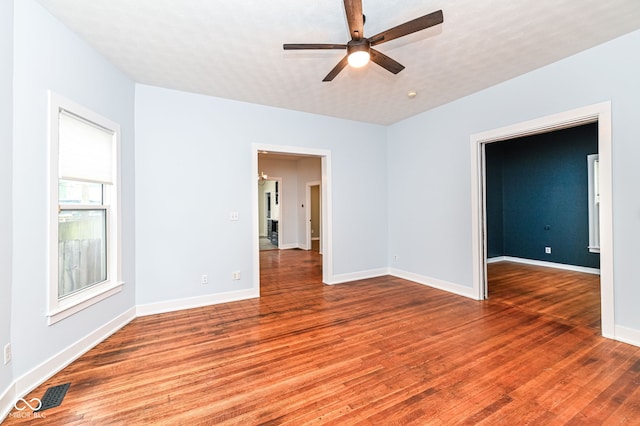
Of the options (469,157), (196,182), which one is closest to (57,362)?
(196,182)

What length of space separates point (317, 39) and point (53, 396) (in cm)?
356

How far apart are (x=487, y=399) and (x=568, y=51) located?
3446 millimetres

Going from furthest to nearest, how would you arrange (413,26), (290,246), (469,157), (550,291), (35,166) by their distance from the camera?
(290,246) → (550,291) → (469,157) → (35,166) → (413,26)

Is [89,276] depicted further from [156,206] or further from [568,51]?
[568,51]

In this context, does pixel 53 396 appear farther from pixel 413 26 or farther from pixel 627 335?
pixel 627 335

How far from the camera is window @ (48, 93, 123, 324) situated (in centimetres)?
222

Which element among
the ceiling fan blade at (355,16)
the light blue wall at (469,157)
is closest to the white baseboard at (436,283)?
the light blue wall at (469,157)

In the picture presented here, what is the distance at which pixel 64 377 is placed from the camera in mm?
2160

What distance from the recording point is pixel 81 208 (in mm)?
2631

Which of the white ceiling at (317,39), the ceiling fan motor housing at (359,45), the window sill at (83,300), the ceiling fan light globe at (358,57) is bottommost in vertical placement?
the window sill at (83,300)

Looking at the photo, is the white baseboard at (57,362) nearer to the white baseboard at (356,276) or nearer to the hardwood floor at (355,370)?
the hardwood floor at (355,370)

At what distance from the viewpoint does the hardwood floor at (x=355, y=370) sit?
1.75 meters

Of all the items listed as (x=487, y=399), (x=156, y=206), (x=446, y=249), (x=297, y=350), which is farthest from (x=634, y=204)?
(x=156, y=206)

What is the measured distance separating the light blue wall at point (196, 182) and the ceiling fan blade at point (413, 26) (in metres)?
2.51
